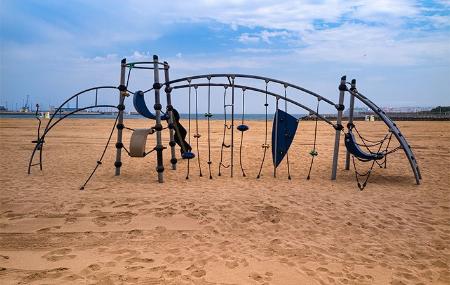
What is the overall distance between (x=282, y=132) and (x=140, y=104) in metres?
3.57

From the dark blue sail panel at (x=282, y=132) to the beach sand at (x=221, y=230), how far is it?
705 mm

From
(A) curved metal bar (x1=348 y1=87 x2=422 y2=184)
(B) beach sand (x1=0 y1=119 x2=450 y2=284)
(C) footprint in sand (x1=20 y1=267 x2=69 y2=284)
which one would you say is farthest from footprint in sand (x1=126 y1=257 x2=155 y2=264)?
(A) curved metal bar (x1=348 y1=87 x2=422 y2=184)

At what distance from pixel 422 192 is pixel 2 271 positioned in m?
7.65

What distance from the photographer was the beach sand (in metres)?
3.79

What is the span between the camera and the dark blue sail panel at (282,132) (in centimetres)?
849

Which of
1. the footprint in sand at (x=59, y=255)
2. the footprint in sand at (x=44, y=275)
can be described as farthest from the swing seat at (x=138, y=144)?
the footprint in sand at (x=44, y=275)

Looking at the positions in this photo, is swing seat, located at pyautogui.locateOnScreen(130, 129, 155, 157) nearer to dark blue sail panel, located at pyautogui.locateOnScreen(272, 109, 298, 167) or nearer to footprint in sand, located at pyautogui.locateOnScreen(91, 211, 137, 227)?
footprint in sand, located at pyautogui.locateOnScreen(91, 211, 137, 227)

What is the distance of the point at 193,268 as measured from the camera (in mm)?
3840

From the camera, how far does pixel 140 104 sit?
8.41m

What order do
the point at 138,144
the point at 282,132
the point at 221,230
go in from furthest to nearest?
the point at 282,132
the point at 138,144
the point at 221,230

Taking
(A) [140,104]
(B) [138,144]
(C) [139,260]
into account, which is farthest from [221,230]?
(A) [140,104]

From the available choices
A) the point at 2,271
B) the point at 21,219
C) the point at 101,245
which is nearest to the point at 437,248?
the point at 101,245

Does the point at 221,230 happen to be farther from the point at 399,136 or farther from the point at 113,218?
the point at 399,136

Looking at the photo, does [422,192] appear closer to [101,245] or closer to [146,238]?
[146,238]
